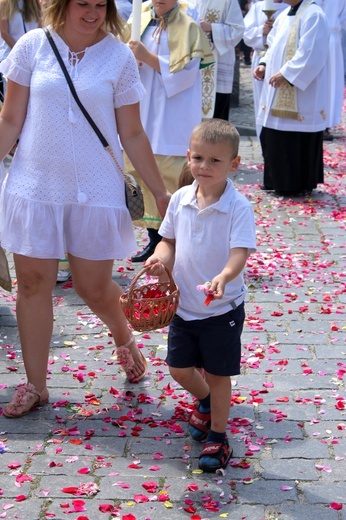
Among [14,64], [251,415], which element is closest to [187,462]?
[251,415]

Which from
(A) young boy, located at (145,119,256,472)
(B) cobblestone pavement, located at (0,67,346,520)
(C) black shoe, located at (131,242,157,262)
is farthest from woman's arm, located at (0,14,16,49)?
(A) young boy, located at (145,119,256,472)

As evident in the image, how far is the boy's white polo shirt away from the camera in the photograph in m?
4.02

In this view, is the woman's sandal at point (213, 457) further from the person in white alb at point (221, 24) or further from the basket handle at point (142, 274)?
the person in white alb at point (221, 24)

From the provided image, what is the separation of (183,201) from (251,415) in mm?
1182

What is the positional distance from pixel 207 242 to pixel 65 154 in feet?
2.70

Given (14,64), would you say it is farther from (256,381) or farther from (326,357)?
(326,357)

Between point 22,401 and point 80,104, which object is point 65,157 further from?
point 22,401

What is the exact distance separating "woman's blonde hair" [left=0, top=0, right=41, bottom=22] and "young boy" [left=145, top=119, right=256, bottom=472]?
4.14 meters

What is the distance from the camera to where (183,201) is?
4.15 m

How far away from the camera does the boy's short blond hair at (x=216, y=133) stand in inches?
156

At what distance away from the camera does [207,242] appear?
160 inches

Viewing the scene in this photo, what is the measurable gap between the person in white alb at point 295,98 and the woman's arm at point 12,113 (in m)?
5.21

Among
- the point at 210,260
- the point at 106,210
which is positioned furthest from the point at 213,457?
the point at 106,210

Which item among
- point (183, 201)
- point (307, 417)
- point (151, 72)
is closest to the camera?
point (183, 201)
